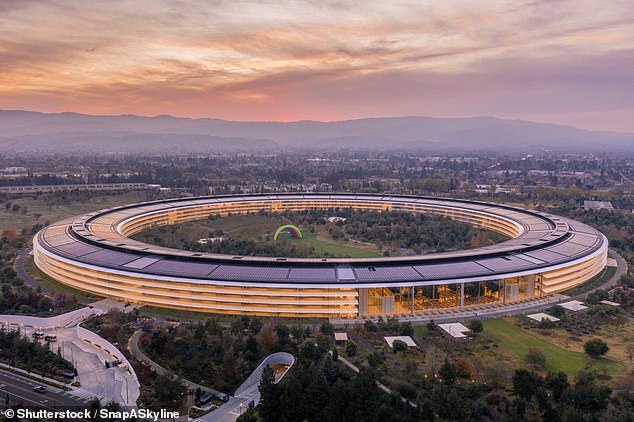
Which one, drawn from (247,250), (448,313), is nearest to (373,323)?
(448,313)

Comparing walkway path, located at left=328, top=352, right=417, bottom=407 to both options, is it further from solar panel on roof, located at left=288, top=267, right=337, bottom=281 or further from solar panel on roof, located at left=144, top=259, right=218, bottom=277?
solar panel on roof, located at left=144, top=259, right=218, bottom=277

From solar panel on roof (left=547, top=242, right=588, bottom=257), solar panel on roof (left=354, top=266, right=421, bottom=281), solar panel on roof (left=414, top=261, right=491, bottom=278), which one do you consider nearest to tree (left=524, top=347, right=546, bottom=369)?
solar panel on roof (left=414, top=261, right=491, bottom=278)

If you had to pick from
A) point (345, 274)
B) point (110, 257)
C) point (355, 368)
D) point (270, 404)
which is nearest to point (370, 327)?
point (355, 368)

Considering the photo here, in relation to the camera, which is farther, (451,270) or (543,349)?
(451,270)

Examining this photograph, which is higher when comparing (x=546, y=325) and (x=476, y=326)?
(x=476, y=326)

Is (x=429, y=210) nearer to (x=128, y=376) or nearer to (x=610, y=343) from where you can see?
(x=610, y=343)

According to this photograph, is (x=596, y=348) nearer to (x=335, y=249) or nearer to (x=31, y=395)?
(x=31, y=395)

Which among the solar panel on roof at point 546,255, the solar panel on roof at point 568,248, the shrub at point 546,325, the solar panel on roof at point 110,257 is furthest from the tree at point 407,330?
the solar panel on roof at point 110,257
